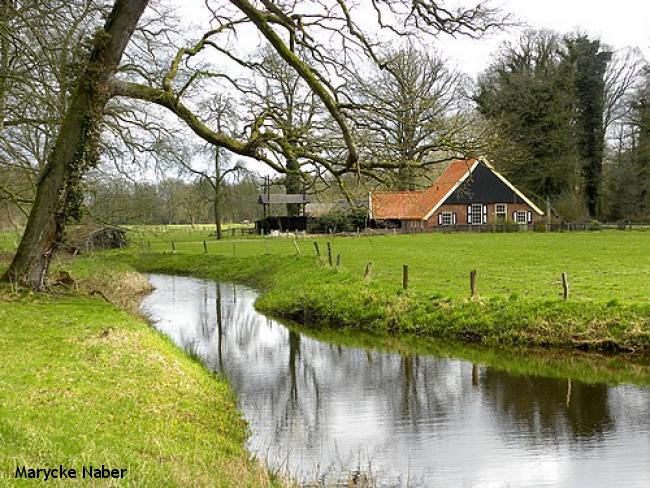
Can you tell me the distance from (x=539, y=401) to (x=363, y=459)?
3.86 meters

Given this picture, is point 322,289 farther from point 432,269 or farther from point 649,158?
point 649,158

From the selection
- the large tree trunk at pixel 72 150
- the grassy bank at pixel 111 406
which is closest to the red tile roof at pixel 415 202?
the large tree trunk at pixel 72 150

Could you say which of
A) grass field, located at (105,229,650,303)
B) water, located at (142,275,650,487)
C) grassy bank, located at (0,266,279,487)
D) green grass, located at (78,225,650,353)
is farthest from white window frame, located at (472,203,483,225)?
grassy bank, located at (0,266,279,487)

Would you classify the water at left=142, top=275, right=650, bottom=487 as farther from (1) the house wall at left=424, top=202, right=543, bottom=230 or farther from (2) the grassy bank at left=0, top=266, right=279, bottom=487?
(1) the house wall at left=424, top=202, right=543, bottom=230

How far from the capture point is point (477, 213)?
52750mm

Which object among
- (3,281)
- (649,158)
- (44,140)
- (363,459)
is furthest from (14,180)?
(649,158)

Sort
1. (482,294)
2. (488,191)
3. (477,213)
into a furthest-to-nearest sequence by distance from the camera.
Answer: (477,213)
(488,191)
(482,294)

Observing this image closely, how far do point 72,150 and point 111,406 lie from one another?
27.3 ft

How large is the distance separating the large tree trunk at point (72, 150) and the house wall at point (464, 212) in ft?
130

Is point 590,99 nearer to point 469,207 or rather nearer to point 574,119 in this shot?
point 574,119

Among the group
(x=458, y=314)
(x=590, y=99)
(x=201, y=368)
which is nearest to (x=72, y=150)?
(x=201, y=368)

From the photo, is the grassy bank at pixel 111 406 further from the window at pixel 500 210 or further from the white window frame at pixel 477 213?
the window at pixel 500 210

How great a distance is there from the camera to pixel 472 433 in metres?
9.18

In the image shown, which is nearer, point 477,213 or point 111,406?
point 111,406
